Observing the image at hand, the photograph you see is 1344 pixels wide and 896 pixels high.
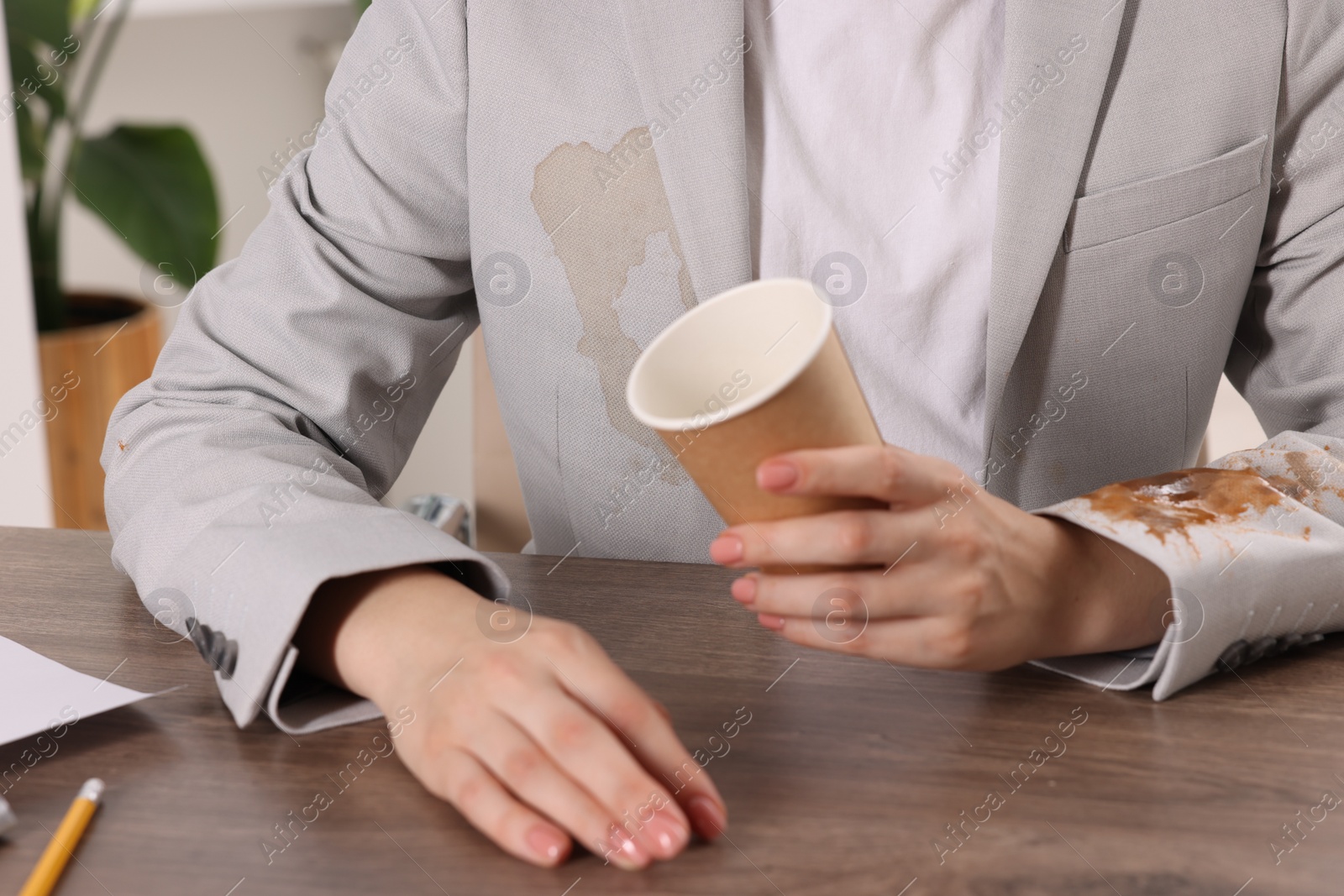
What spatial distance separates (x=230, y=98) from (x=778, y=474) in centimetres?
236

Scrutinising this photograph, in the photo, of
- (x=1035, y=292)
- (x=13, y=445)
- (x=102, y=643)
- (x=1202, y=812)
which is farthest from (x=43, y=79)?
(x=1202, y=812)

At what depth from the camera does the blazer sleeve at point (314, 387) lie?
590 millimetres

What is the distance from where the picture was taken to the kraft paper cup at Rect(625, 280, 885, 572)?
0.46 meters

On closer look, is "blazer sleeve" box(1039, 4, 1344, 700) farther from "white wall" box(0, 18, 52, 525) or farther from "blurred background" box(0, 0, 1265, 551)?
"white wall" box(0, 18, 52, 525)

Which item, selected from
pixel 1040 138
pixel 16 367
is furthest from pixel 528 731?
pixel 16 367

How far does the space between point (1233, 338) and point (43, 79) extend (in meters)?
1.99

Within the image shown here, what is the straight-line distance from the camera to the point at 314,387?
0.82 metres

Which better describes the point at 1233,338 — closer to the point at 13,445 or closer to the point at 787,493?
the point at 787,493

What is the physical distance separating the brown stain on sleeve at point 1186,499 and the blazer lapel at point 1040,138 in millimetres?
204

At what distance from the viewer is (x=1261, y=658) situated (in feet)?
2.04

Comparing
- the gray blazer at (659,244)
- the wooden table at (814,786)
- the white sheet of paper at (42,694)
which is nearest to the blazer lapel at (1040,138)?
the gray blazer at (659,244)

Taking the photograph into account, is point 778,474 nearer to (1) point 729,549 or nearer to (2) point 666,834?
(1) point 729,549

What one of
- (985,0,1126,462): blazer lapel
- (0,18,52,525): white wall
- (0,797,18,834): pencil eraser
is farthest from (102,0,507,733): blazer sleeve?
(0,18,52,525): white wall

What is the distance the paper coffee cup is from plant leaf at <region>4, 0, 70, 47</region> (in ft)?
6.41
